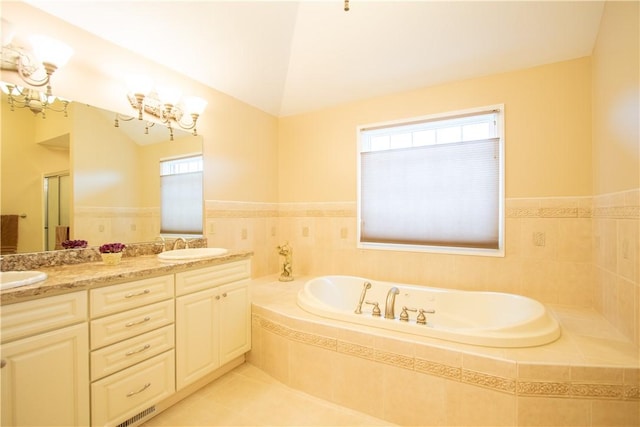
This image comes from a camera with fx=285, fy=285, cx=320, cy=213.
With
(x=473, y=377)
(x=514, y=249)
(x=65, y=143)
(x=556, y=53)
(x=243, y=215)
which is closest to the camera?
(x=473, y=377)

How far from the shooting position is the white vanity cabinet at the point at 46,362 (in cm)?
110

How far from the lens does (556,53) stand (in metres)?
2.15

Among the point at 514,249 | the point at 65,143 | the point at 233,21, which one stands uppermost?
the point at 233,21

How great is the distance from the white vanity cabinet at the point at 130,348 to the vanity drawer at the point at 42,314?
57 mm

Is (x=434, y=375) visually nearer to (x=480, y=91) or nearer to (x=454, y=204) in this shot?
(x=454, y=204)

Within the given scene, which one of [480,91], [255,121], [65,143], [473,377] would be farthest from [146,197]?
[480,91]

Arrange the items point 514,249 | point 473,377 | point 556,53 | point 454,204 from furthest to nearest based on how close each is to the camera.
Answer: point 454,204 → point 514,249 → point 556,53 → point 473,377

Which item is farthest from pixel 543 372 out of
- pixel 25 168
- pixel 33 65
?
pixel 33 65

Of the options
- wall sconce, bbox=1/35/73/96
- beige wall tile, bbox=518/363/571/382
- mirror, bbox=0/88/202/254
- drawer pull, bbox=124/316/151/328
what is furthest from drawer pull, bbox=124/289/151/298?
beige wall tile, bbox=518/363/571/382

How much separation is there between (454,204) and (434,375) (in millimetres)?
1497

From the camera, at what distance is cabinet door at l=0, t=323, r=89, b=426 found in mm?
1105

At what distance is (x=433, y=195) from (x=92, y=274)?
254 cm

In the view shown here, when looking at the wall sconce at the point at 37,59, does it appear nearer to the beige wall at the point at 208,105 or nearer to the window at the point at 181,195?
the beige wall at the point at 208,105

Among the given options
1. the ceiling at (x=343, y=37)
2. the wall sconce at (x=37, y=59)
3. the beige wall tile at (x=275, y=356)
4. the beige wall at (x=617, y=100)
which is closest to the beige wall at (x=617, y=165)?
the beige wall at (x=617, y=100)
